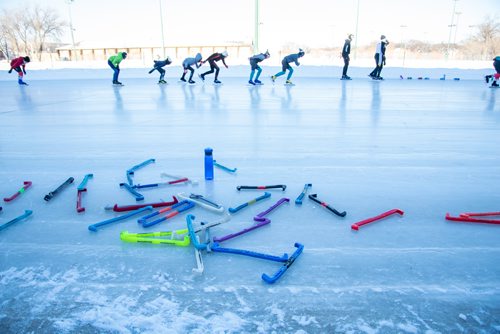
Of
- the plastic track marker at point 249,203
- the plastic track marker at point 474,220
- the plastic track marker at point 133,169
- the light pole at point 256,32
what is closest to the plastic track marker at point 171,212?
the plastic track marker at point 249,203

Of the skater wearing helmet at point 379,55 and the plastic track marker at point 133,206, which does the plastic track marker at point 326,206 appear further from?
the skater wearing helmet at point 379,55

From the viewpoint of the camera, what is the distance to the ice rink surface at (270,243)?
1.51 metres

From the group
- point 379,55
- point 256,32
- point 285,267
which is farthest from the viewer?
point 256,32

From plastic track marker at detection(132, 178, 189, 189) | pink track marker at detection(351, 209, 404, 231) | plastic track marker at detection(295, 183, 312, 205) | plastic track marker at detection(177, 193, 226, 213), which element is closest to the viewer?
pink track marker at detection(351, 209, 404, 231)

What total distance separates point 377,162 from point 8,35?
5631 cm

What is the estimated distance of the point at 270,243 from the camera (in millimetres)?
2084

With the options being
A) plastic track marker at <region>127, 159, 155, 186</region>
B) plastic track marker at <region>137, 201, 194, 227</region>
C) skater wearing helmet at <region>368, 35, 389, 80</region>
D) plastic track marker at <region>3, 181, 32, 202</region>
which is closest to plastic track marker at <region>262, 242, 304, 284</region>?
plastic track marker at <region>137, 201, 194, 227</region>

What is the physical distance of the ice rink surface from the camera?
1510 mm

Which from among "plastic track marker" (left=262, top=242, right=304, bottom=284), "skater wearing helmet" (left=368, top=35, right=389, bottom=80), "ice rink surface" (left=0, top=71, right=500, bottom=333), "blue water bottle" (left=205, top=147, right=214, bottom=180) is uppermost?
"skater wearing helmet" (left=368, top=35, right=389, bottom=80)

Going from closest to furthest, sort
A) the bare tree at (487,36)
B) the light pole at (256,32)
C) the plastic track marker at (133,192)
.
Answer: the plastic track marker at (133,192) < the light pole at (256,32) < the bare tree at (487,36)

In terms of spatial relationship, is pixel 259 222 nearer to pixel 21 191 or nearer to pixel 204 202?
pixel 204 202

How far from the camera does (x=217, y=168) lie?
347 centimetres

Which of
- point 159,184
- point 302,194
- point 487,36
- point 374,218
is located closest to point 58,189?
point 159,184

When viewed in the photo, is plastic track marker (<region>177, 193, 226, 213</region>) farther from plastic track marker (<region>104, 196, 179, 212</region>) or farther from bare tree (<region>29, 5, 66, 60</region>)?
bare tree (<region>29, 5, 66, 60</region>)
